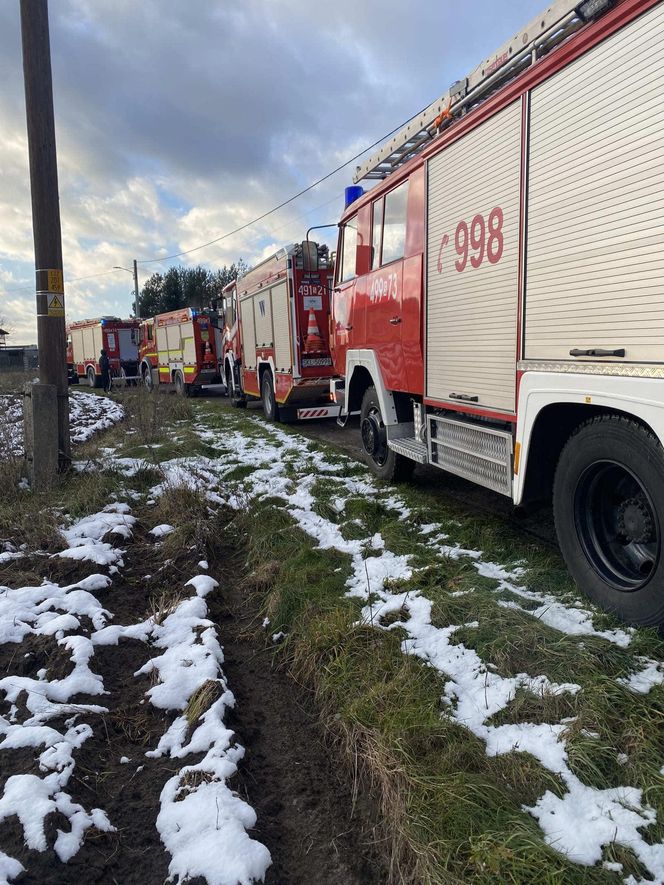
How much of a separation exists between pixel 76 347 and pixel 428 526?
31734 millimetres

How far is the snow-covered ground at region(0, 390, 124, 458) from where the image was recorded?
7.63 metres

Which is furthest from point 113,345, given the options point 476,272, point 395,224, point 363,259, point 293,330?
point 476,272

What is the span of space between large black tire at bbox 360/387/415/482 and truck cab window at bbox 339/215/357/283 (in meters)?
1.41

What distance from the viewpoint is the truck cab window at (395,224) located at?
5469mm

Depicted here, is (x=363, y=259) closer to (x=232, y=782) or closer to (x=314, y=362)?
(x=314, y=362)

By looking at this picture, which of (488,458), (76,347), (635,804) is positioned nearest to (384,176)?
(488,458)

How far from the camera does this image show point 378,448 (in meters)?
6.63

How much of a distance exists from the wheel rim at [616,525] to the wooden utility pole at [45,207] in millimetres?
5523

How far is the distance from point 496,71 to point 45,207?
16.0 ft

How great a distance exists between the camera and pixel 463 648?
2.96 m

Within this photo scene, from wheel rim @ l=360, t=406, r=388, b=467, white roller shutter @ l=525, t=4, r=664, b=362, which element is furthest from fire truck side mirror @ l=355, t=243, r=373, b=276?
white roller shutter @ l=525, t=4, r=664, b=362

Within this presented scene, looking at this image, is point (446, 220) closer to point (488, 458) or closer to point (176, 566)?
point (488, 458)

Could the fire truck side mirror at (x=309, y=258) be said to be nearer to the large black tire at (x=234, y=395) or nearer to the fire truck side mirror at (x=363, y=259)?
the fire truck side mirror at (x=363, y=259)

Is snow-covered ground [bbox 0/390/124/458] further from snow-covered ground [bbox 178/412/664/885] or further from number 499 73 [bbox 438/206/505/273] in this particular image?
number 499 73 [bbox 438/206/505/273]
